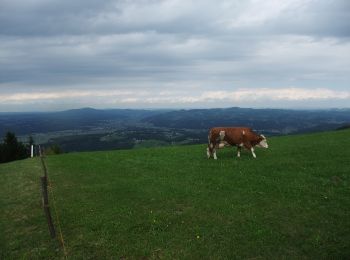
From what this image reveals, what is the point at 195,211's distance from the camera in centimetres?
1780

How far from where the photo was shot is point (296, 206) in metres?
17.5

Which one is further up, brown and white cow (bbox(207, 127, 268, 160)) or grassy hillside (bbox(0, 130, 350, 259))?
brown and white cow (bbox(207, 127, 268, 160))

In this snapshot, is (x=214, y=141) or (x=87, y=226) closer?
(x=87, y=226)

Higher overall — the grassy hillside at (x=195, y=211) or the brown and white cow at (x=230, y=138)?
the brown and white cow at (x=230, y=138)

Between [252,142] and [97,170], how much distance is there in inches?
488

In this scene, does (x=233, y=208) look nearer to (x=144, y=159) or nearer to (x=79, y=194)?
(x=79, y=194)

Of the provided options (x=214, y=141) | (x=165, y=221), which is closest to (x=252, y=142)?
(x=214, y=141)

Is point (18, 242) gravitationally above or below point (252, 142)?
below

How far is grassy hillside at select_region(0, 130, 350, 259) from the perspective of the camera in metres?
14.0

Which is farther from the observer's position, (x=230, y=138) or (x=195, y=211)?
(x=230, y=138)

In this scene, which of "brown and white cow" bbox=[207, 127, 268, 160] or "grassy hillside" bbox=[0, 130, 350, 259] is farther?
"brown and white cow" bbox=[207, 127, 268, 160]

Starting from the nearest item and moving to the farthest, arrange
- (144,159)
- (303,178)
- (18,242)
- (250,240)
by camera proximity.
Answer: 1. (250,240)
2. (18,242)
3. (303,178)
4. (144,159)

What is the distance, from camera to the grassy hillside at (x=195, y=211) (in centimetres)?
1396

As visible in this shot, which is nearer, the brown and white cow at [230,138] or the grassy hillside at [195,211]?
the grassy hillside at [195,211]
